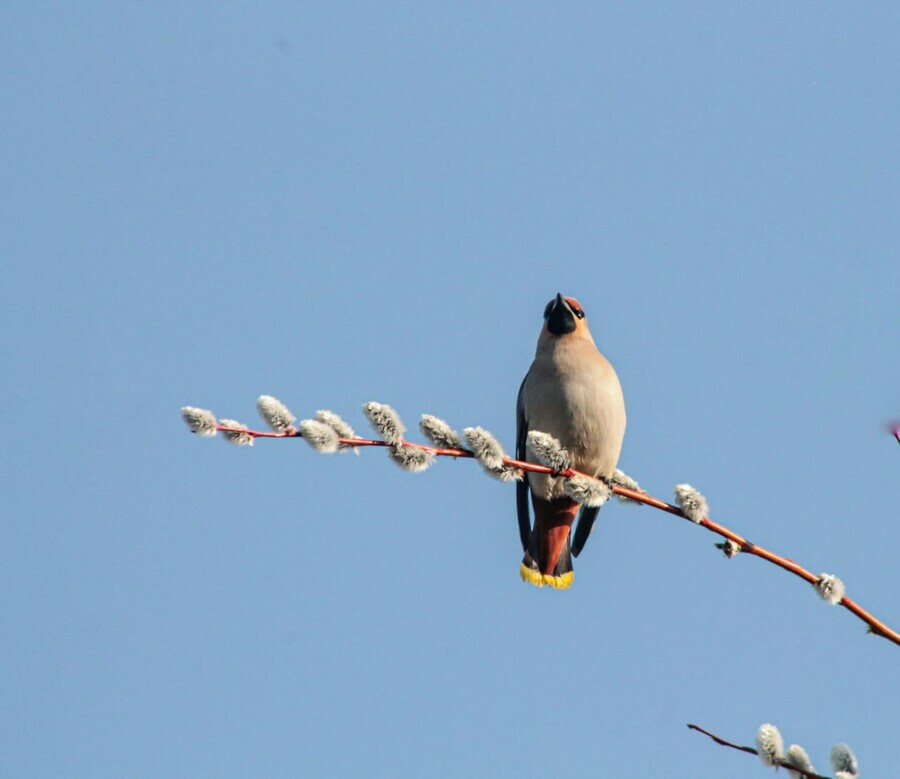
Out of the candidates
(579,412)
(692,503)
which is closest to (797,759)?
(692,503)

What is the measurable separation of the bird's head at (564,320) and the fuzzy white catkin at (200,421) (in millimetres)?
3362

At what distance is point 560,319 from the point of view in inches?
256

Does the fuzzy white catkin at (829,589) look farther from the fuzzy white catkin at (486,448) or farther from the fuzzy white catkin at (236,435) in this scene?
the fuzzy white catkin at (236,435)

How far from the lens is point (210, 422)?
3256 millimetres

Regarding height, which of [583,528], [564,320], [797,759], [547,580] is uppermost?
[564,320]

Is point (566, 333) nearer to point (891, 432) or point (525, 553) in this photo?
point (525, 553)

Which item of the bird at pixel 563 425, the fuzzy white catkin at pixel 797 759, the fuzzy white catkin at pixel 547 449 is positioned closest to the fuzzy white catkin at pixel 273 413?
the fuzzy white catkin at pixel 547 449

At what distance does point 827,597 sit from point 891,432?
0.50m

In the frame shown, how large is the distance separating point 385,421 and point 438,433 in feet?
0.64

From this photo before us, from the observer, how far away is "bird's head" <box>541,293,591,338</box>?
6.45m

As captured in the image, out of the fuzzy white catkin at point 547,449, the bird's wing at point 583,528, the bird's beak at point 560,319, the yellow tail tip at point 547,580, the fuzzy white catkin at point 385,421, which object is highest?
the bird's beak at point 560,319

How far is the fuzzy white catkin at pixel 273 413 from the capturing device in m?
3.26

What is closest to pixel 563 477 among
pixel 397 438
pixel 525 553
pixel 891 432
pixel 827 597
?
pixel 397 438

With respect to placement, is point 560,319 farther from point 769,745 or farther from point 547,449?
point 769,745
